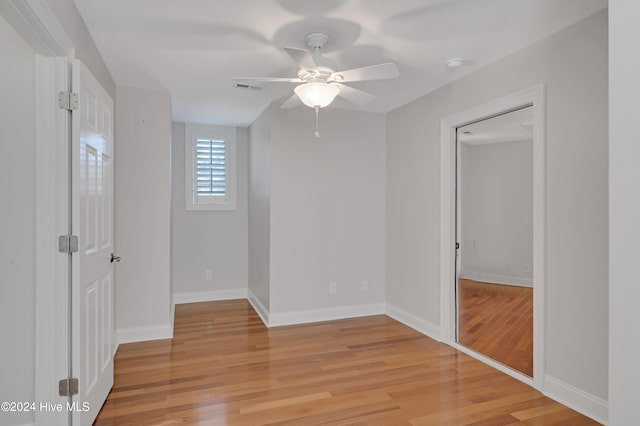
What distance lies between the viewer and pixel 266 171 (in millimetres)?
4348

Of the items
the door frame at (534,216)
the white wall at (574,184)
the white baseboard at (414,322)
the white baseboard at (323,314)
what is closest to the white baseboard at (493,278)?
the door frame at (534,216)

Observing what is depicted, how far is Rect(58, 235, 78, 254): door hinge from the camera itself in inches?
76.7

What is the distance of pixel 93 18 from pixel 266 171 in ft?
7.53

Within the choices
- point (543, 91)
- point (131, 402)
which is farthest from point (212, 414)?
point (543, 91)

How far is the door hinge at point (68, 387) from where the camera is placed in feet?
6.43

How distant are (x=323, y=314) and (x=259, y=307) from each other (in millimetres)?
874

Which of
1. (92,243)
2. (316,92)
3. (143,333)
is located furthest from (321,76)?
(143,333)

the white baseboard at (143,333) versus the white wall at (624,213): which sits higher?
the white wall at (624,213)

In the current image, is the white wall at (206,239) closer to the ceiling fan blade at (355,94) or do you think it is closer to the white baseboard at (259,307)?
the white baseboard at (259,307)

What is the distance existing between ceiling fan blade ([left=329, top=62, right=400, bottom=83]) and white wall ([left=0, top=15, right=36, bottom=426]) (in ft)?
5.81

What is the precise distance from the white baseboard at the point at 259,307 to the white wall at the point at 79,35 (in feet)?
9.42

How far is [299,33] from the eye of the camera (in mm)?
2533

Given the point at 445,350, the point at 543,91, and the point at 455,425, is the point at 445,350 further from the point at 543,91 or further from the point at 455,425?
the point at 543,91

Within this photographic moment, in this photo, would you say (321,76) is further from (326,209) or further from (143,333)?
(143,333)
